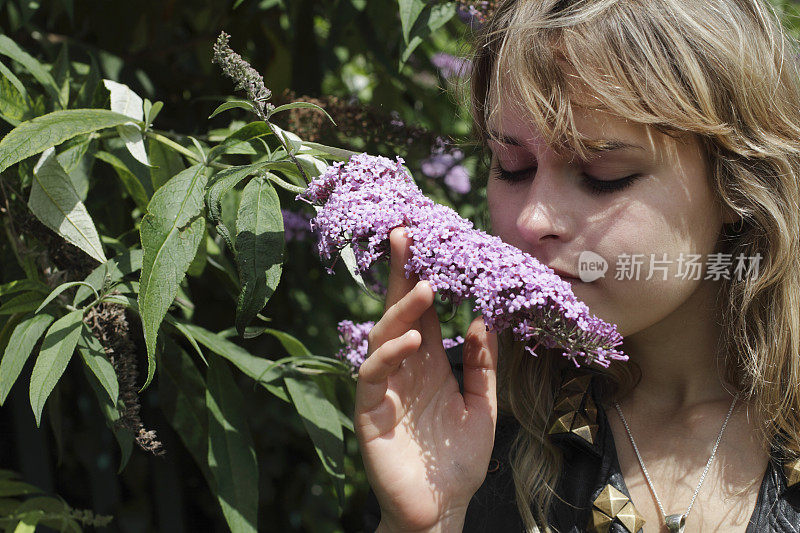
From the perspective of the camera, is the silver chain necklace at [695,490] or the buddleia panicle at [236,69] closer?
the buddleia panicle at [236,69]

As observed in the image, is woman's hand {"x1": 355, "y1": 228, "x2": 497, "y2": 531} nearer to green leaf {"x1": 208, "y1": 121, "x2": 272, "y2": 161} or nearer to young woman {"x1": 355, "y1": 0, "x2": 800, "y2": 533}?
young woman {"x1": 355, "y1": 0, "x2": 800, "y2": 533}

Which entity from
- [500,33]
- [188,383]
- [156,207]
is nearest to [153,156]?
[156,207]

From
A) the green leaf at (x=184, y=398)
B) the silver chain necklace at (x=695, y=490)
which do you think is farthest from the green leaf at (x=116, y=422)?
the silver chain necklace at (x=695, y=490)

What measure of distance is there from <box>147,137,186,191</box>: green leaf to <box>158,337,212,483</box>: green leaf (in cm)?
32

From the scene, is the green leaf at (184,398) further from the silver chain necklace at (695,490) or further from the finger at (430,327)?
the silver chain necklace at (695,490)

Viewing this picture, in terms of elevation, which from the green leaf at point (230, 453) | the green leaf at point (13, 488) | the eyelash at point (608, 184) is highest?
the eyelash at point (608, 184)

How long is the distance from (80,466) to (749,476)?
1.74 meters

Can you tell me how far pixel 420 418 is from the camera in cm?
115

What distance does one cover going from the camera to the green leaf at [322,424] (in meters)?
1.28

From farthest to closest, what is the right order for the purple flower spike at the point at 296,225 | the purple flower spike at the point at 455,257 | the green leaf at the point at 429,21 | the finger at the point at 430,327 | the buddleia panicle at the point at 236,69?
the purple flower spike at the point at 296,225, the green leaf at the point at 429,21, the finger at the point at 430,327, the buddleia panicle at the point at 236,69, the purple flower spike at the point at 455,257

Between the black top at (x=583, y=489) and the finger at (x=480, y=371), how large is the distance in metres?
0.23

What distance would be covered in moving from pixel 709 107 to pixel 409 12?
531mm

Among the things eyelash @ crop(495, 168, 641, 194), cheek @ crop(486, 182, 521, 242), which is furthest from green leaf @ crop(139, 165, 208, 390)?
eyelash @ crop(495, 168, 641, 194)

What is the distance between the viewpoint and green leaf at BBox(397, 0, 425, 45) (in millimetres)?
1252
